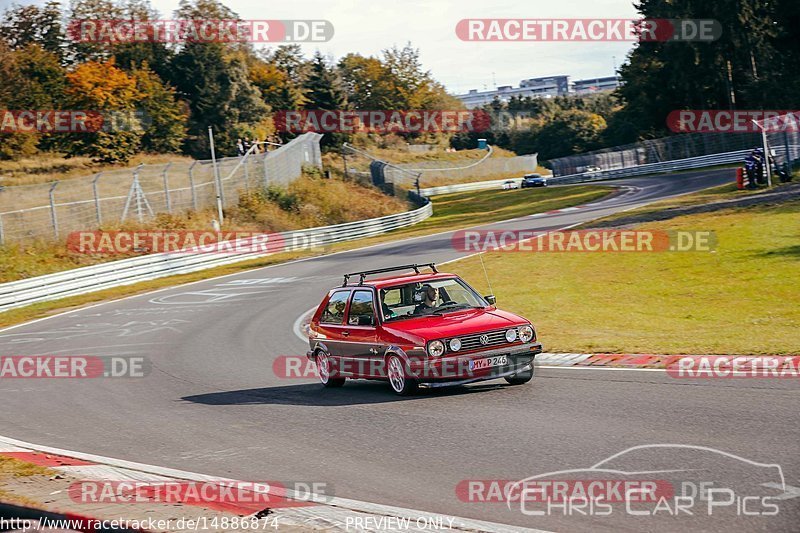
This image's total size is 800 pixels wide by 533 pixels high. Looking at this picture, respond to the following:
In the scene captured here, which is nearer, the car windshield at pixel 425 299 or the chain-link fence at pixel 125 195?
the car windshield at pixel 425 299

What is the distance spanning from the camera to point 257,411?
455 inches

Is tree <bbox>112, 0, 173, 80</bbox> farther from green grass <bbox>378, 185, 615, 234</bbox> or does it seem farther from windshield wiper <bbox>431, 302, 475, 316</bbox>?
windshield wiper <bbox>431, 302, 475, 316</bbox>

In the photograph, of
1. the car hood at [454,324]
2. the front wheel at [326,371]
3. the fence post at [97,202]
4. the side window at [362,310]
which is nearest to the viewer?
the car hood at [454,324]

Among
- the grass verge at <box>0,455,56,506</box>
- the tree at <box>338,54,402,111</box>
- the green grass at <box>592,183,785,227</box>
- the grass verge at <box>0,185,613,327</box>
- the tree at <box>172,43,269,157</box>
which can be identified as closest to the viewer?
the grass verge at <box>0,455,56,506</box>

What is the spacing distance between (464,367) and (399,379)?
0.99 meters

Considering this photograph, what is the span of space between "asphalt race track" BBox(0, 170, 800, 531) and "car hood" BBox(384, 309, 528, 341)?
80 cm

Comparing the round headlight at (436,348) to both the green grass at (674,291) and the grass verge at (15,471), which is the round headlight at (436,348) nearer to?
the green grass at (674,291)

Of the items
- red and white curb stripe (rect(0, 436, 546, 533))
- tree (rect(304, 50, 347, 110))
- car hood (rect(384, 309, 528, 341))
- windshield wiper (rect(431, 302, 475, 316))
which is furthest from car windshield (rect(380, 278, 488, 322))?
tree (rect(304, 50, 347, 110))

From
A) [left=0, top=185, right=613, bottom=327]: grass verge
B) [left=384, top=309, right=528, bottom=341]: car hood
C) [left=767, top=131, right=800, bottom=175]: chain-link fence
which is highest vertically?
[left=767, top=131, right=800, bottom=175]: chain-link fence

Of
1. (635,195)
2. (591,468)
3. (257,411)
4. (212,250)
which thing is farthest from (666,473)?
(635,195)

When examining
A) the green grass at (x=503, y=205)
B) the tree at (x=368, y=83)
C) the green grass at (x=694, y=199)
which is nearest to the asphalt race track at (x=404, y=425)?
the green grass at (x=694, y=199)

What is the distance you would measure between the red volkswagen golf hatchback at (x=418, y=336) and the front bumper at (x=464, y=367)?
0.01 metres

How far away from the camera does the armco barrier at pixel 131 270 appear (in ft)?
101

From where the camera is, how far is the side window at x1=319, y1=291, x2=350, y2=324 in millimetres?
13203
